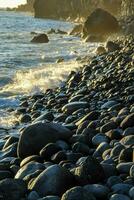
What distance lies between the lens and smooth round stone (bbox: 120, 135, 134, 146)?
5872mm

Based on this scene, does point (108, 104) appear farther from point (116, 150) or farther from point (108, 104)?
point (116, 150)

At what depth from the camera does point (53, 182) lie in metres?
4.88

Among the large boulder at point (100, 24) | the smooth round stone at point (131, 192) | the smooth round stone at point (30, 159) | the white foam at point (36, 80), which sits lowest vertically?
the large boulder at point (100, 24)

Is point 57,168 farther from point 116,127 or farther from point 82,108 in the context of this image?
point 82,108

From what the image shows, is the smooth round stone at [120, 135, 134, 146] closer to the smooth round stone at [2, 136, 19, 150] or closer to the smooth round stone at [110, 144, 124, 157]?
the smooth round stone at [110, 144, 124, 157]

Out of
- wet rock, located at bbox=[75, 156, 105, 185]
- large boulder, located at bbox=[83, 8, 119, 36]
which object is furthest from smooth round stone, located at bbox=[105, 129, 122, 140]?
large boulder, located at bbox=[83, 8, 119, 36]

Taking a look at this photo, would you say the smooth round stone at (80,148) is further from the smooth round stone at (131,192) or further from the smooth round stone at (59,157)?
the smooth round stone at (131,192)

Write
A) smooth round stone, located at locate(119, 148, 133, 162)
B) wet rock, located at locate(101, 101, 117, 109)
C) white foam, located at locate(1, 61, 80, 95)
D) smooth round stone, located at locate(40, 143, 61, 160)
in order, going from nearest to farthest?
smooth round stone, located at locate(119, 148, 133, 162) < smooth round stone, located at locate(40, 143, 61, 160) < wet rock, located at locate(101, 101, 117, 109) < white foam, located at locate(1, 61, 80, 95)

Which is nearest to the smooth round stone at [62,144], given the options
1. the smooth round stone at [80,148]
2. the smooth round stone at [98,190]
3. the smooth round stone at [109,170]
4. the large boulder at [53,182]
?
the smooth round stone at [80,148]

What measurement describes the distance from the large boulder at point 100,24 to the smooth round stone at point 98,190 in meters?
37.0

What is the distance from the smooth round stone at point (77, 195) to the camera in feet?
14.4

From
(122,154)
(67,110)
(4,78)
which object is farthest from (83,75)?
(122,154)

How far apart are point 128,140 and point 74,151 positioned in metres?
0.71

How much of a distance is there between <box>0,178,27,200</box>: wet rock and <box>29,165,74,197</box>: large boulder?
0.37 feet
